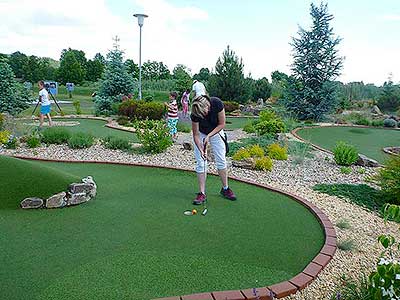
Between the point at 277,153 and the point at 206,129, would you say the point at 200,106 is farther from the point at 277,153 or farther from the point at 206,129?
the point at 277,153

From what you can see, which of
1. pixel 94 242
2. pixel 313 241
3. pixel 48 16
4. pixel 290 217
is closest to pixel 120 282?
pixel 94 242

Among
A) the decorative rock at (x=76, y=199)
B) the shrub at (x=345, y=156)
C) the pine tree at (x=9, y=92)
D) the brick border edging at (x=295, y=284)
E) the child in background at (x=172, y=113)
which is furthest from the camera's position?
the pine tree at (x=9, y=92)

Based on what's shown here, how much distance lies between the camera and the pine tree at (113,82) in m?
15.7

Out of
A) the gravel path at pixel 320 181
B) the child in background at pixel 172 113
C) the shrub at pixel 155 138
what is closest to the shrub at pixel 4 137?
the gravel path at pixel 320 181

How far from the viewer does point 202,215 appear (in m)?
3.96

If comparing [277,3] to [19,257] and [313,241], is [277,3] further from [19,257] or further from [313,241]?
[19,257]

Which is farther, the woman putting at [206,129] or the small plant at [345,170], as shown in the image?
the small plant at [345,170]

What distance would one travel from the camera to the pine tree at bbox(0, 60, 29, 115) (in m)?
13.7

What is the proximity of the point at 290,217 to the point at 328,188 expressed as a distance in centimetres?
168

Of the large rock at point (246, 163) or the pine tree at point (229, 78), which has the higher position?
the pine tree at point (229, 78)

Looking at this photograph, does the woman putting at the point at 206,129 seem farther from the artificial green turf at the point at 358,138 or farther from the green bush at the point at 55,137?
the artificial green turf at the point at 358,138

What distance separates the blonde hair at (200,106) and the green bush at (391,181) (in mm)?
2896

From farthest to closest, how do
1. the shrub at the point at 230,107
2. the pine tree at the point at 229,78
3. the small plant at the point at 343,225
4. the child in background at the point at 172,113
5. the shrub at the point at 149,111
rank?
the pine tree at the point at 229,78, the shrub at the point at 230,107, the shrub at the point at 149,111, the child in background at the point at 172,113, the small plant at the point at 343,225

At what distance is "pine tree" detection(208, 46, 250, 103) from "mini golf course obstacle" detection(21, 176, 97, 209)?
55.6 ft
